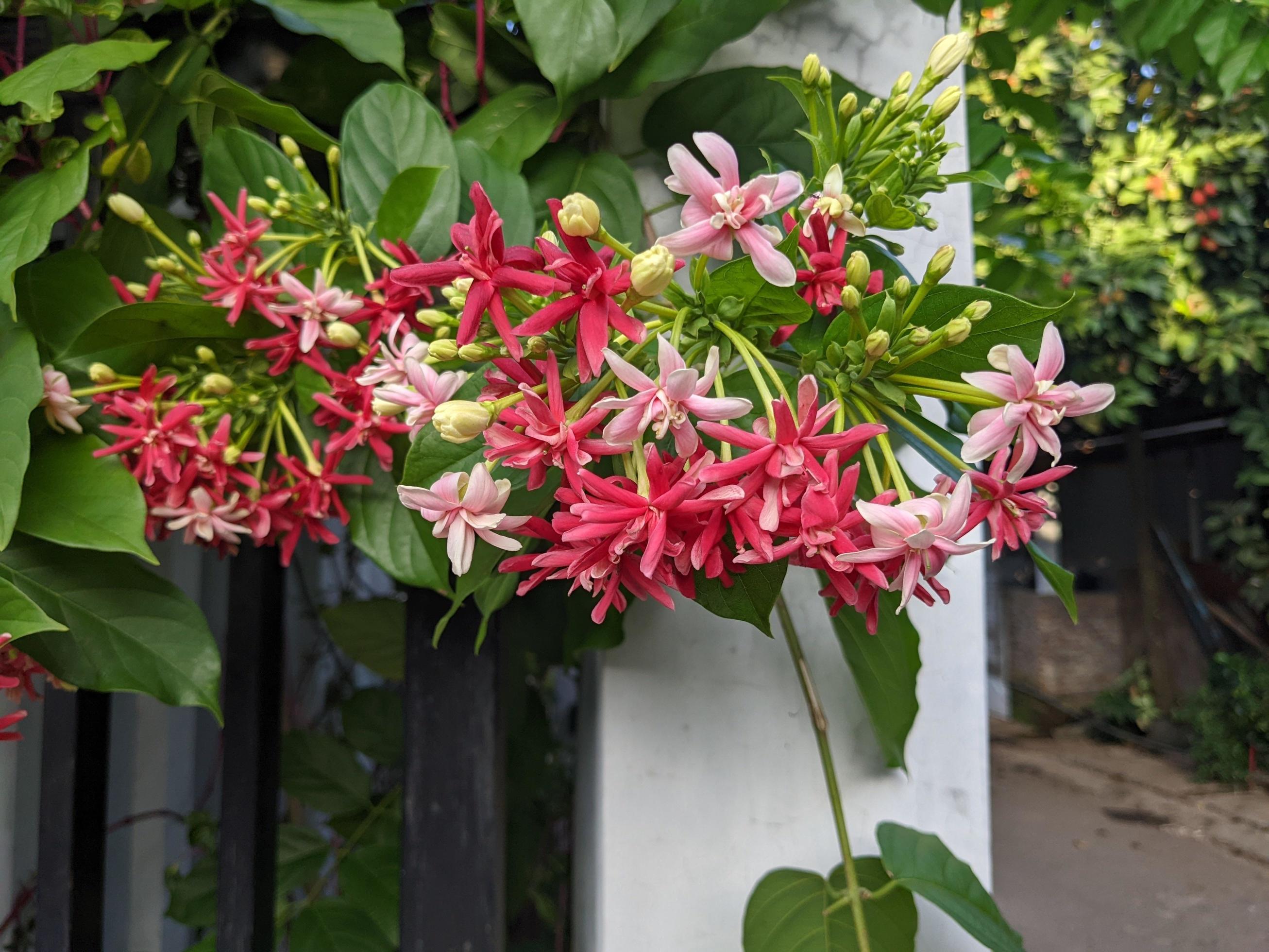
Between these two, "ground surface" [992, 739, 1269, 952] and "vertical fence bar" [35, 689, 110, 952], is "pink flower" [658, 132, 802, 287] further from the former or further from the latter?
"ground surface" [992, 739, 1269, 952]

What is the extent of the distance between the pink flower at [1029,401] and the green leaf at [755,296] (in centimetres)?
8

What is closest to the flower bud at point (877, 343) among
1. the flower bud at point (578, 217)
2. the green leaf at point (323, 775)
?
the flower bud at point (578, 217)

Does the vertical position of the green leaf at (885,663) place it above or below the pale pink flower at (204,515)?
below

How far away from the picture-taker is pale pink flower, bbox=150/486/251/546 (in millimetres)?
491

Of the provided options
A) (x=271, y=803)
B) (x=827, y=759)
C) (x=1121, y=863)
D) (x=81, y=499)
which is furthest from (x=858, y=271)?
(x=1121, y=863)

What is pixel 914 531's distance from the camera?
303 millimetres

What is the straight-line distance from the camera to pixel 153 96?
1.88 ft

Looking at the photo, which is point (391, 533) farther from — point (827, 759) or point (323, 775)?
point (323, 775)

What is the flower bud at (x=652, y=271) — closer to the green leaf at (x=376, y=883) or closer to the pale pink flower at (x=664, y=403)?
the pale pink flower at (x=664, y=403)

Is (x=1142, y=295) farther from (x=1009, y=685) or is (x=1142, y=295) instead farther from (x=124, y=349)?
(x=124, y=349)

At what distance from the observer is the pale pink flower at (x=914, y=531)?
0.99 ft

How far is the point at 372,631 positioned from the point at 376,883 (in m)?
0.24

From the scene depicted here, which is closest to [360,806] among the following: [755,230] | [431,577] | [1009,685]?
[431,577]

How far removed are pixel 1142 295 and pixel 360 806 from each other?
118 inches
